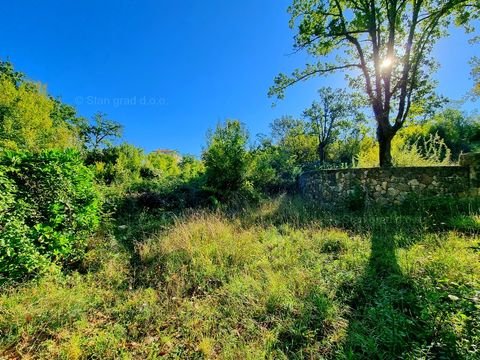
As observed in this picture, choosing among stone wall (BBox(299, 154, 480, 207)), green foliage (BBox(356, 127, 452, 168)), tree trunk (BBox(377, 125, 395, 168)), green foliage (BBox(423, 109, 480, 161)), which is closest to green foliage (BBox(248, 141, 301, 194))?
stone wall (BBox(299, 154, 480, 207))

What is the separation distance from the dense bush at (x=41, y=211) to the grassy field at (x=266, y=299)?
11.4 inches

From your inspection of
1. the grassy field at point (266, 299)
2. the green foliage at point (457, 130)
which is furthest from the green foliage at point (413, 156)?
the green foliage at point (457, 130)

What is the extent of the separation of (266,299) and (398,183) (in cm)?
459

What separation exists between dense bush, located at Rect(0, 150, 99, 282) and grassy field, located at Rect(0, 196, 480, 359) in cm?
29

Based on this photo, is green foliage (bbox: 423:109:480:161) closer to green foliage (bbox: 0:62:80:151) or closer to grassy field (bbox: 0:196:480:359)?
grassy field (bbox: 0:196:480:359)

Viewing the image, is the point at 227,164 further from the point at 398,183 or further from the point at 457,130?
the point at 457,130

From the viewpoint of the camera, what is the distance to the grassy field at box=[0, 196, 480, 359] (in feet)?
6.44

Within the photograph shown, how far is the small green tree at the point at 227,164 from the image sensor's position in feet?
24.3

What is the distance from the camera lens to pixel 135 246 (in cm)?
417

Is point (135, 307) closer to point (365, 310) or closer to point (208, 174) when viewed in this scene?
point (365, 310)

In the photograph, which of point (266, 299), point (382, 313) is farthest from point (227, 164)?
point (382, 313)

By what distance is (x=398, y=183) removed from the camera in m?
5.38

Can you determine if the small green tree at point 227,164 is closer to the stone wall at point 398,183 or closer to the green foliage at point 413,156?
the stone wall at point 398,183

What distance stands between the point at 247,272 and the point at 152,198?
4912mm
